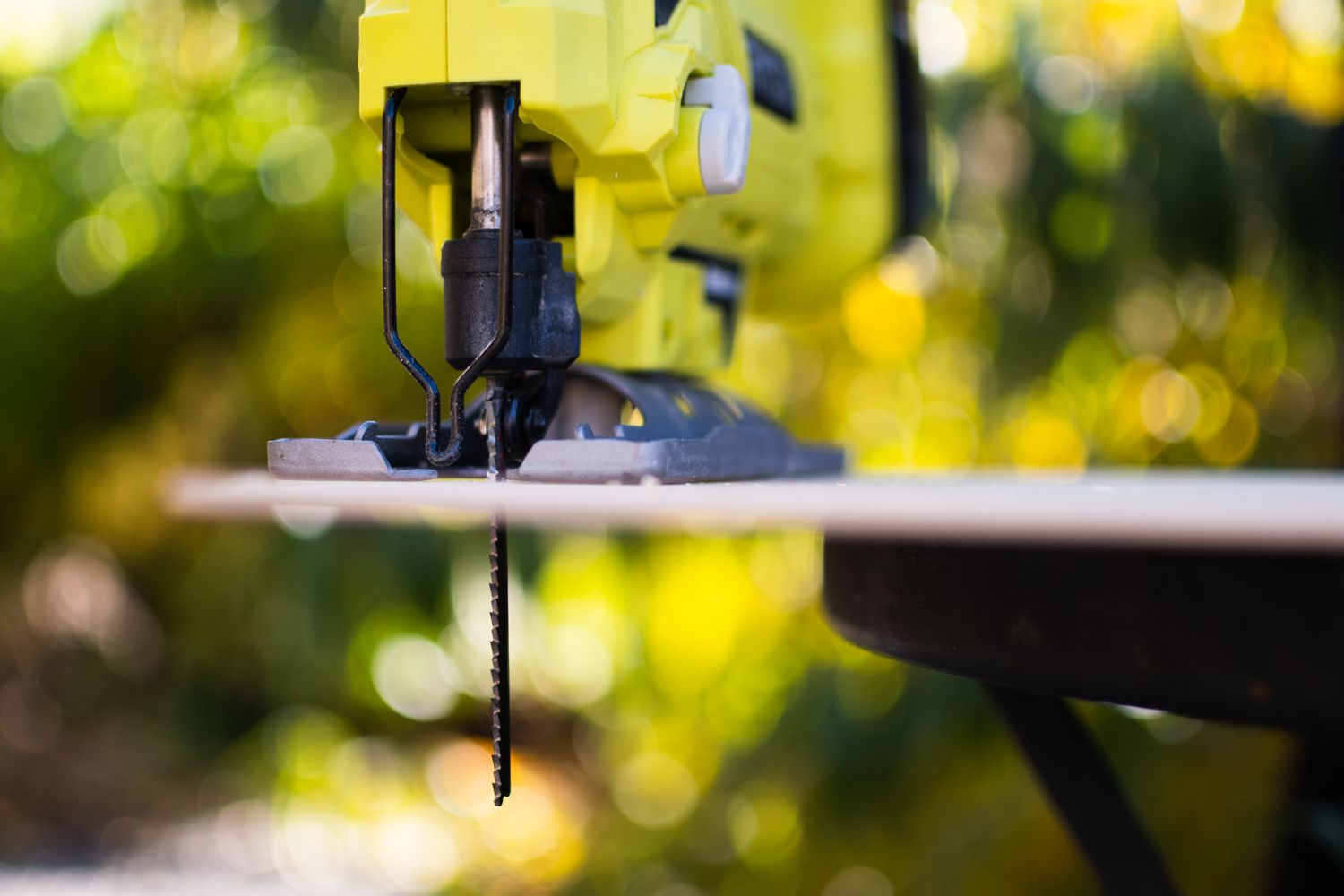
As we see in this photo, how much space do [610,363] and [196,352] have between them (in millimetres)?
1404

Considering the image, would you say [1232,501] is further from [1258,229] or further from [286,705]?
[286,705]

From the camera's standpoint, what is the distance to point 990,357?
4.84 ft

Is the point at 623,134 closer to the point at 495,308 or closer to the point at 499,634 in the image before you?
the point at 495,308

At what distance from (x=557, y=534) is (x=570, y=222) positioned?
42.3 inches

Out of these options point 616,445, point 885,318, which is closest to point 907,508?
point 616,445

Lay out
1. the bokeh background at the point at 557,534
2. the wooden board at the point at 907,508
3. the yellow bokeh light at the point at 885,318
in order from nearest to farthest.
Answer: the wooden board at the point at 907,508
the bokeh background at the point at 557,534
the yellow bokeh light at the point at 885,318

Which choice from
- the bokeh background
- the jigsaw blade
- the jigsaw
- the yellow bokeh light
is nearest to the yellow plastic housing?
the jigsaw

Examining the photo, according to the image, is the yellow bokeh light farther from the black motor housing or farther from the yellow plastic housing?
the black motor housing

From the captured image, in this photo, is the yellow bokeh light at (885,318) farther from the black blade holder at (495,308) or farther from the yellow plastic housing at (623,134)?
the black blade holder at (495,308)

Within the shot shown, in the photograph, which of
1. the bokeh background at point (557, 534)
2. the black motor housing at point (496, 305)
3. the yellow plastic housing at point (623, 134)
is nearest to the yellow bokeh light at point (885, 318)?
the bokeh background at point (557, 534)

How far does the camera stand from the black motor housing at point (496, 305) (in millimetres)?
459

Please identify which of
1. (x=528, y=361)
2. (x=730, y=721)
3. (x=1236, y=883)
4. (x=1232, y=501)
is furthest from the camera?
(x=730, y=721)

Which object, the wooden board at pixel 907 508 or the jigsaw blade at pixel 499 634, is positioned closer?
the wooden board at pixel 907 508

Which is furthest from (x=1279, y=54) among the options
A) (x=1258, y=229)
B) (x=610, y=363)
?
(x=610, y=363)
